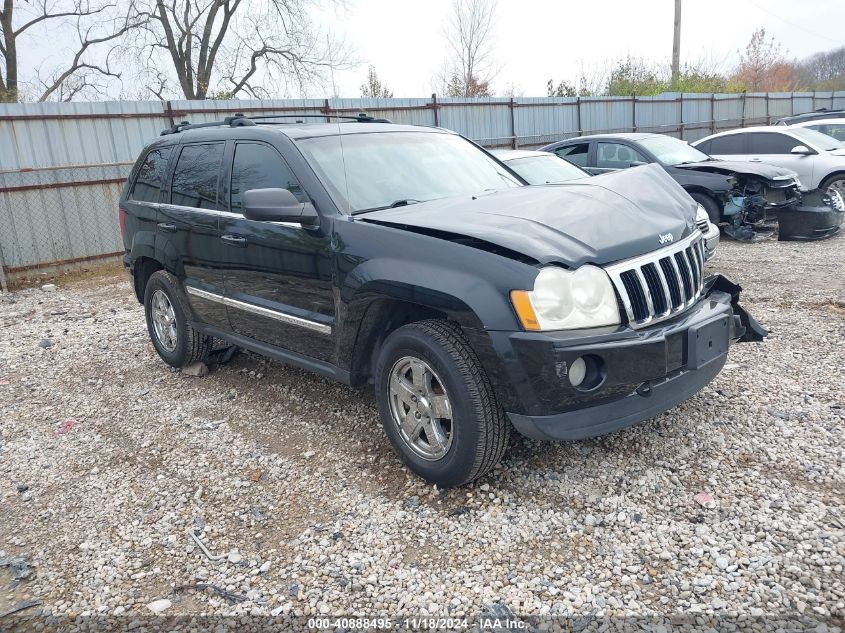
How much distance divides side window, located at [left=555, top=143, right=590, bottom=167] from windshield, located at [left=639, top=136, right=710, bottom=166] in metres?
0.81

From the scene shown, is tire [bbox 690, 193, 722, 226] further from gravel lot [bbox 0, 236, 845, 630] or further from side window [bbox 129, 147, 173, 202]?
side window [bbox 129, 147, 173, 202]

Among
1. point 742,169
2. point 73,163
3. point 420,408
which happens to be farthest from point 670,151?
point 73,163

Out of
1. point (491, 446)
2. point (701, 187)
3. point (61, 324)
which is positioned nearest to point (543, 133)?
point (701, 187)

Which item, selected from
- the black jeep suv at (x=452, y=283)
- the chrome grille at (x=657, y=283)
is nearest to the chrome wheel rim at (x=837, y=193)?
the black jeep suv at (x=452, y=283)

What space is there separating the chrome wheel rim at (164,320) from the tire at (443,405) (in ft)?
8.67

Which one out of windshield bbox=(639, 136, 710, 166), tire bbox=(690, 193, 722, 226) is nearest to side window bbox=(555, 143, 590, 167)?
windshield bbox=(639, 136, 710, 166)

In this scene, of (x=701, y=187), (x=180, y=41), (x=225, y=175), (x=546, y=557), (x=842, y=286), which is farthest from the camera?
(x=180, y=41)

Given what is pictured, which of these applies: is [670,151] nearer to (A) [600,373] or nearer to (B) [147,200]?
(B) [147,200]

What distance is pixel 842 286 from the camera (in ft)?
22.0

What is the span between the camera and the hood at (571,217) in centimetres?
296

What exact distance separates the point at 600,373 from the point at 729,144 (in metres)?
10.7

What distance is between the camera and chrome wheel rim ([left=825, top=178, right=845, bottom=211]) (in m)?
9.18

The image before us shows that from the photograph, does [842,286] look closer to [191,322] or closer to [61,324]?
[191,322]

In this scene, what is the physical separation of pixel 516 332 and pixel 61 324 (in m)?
6.38
